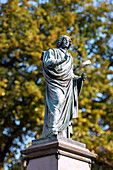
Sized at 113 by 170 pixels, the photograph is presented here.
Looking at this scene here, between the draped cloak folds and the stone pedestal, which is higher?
the draped cloak folds

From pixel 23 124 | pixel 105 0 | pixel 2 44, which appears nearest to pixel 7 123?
pixel 23 124

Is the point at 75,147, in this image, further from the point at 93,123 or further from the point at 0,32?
the point at 0,32

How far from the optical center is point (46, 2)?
56.2ft

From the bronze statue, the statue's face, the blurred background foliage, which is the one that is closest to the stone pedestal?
the bronze statue

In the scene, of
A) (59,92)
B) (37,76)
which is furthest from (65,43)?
(37,76)

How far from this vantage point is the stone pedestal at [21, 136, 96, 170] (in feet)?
19.5

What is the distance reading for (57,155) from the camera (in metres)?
5.94

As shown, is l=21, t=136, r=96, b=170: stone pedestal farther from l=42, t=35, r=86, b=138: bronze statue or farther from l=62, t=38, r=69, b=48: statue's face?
l=62, t=38, r=69, b=48: statue's face

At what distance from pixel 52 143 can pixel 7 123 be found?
9.64m

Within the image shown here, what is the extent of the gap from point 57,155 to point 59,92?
4.67 feet

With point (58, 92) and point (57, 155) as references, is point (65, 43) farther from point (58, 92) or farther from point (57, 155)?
point (57, 155)

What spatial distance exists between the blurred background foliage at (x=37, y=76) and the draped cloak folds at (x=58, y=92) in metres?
6.92

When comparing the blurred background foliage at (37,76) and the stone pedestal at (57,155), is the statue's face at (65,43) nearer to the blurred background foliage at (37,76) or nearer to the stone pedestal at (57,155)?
the stone pedestal at (57,155)

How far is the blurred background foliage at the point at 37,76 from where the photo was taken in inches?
570
